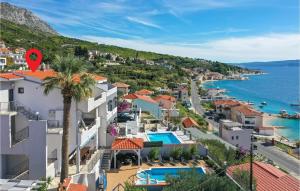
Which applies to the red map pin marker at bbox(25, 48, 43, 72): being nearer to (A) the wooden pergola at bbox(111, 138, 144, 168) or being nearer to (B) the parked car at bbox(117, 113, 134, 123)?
(A) the wooden pergola at bbox(111, 138, 144, 168)

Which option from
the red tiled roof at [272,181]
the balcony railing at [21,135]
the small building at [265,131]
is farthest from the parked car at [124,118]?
the small building at [265,131]

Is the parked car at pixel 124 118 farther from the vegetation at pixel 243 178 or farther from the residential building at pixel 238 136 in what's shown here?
the vegetation at pixel 243 178

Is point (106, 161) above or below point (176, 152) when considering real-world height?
below

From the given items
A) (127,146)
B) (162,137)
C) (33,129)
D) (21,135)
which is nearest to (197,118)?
(162,137)

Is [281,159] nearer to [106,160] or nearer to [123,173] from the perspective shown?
[106,160]

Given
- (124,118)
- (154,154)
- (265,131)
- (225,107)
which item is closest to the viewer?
(154,154)

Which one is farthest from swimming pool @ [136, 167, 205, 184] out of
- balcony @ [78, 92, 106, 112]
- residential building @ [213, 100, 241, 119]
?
residential building @ [213, 100, 241, 119]

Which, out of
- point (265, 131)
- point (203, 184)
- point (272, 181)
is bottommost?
point (265, 131)
